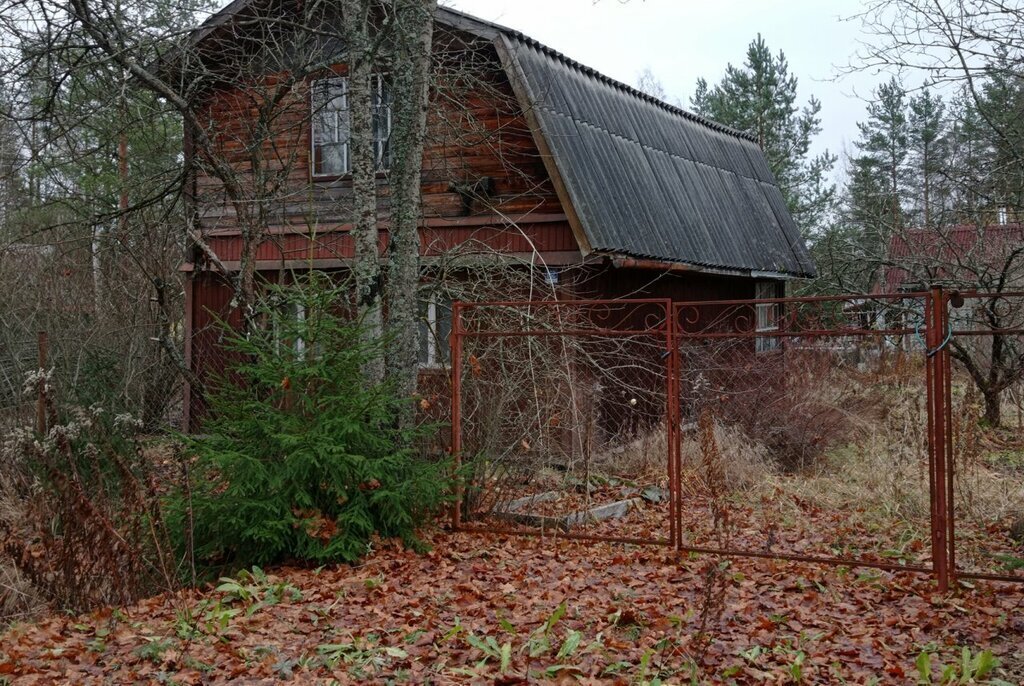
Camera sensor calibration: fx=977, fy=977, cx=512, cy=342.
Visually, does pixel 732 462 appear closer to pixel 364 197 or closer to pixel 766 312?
pixel 364 197

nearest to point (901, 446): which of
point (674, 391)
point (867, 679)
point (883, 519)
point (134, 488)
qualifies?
point (883, 519)

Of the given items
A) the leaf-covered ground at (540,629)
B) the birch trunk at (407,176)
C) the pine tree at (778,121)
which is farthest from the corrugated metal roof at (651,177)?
the pine tree at (778,121)

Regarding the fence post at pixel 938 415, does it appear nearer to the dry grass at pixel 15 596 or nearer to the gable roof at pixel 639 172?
the gable roof at pixel 639 172

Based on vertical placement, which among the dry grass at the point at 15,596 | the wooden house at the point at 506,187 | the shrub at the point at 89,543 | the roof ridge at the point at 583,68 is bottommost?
the dry grass at the point at 15,596

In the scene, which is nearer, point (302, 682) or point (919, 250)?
point (302, 682)

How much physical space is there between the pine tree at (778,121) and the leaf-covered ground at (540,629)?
31.0m

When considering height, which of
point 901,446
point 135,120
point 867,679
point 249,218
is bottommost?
point 867,679

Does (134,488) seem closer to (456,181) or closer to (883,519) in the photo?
(883,519)

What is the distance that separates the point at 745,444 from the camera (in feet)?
34.4

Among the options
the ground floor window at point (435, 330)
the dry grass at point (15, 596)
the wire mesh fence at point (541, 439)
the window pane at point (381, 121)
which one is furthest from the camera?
the window pane at point (381, 121)

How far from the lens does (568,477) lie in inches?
370

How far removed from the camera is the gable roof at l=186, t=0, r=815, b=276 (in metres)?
11.5

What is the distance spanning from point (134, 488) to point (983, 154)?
Answer: 1170 cm

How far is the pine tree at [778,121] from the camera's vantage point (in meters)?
36.9
